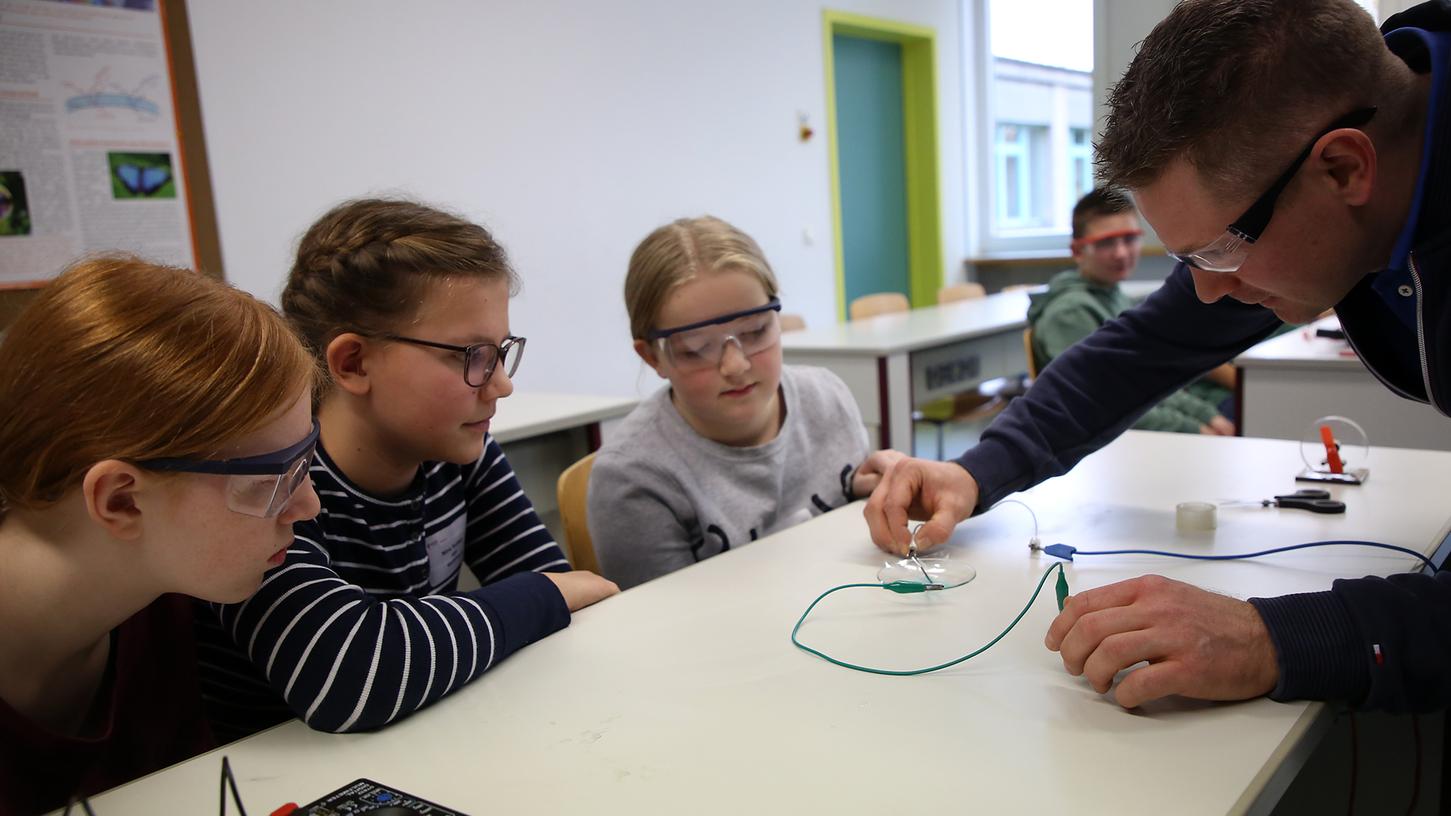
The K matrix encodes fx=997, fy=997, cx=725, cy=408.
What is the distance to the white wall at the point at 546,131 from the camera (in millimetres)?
3729

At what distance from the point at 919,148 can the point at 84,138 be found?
17.9 ft

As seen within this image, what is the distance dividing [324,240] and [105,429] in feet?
1.78

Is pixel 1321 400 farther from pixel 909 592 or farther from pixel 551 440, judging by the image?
pixel 551 440

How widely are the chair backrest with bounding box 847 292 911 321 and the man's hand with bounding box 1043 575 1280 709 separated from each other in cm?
402

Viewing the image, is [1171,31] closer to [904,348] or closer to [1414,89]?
[1414,89]

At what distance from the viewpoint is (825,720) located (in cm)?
82

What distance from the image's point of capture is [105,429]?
79 centimetres

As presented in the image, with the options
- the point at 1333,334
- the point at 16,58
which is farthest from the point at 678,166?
the point at 1333,334

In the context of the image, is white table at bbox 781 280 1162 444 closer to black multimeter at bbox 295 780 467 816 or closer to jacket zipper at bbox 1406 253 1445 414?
jacket zipper at bbox 1406 253 1445 414

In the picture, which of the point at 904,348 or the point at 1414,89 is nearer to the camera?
the point at 1414,89

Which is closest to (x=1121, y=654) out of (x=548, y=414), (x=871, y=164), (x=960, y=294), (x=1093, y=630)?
(x=1093, y=630)

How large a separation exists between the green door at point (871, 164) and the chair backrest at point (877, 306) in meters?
1.65

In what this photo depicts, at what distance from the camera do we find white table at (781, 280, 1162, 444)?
3.45 meters

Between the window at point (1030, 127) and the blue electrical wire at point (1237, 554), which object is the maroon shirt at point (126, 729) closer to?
the blue electrical wire at point (1237, 554)
